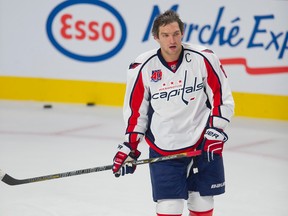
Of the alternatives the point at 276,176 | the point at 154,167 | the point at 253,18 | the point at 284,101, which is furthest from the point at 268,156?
the point at 154,167

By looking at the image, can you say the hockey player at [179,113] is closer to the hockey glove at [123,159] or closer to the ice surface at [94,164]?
the hockey glove at [123,159]

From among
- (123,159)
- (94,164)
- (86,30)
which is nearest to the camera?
(123,159)

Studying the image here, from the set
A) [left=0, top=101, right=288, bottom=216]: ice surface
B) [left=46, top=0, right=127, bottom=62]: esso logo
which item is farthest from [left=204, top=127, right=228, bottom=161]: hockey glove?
[left=46, top=0, right=127, bottom=62]: esso logo

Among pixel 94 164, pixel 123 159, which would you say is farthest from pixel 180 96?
pixel 94 164

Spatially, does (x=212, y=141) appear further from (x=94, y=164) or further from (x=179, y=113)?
(x=94, y=164)

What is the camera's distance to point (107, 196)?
4395 millimetres

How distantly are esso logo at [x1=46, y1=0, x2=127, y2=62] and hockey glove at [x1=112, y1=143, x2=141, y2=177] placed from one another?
384 centimetres

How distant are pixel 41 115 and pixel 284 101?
2156 millimetres

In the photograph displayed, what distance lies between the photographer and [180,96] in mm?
3096

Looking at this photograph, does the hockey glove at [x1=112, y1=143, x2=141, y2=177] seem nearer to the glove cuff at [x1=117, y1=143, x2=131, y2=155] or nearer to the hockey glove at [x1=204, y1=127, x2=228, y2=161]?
the glove cuff at [x1=117, y1=143, x2=131, y2=155]

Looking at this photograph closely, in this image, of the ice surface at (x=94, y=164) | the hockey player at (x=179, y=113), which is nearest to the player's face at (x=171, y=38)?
the hockey player at (x=179, y=113)

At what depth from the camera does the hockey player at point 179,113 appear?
3.09 m

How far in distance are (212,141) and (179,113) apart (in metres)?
0.17

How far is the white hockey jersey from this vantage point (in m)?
3.10
